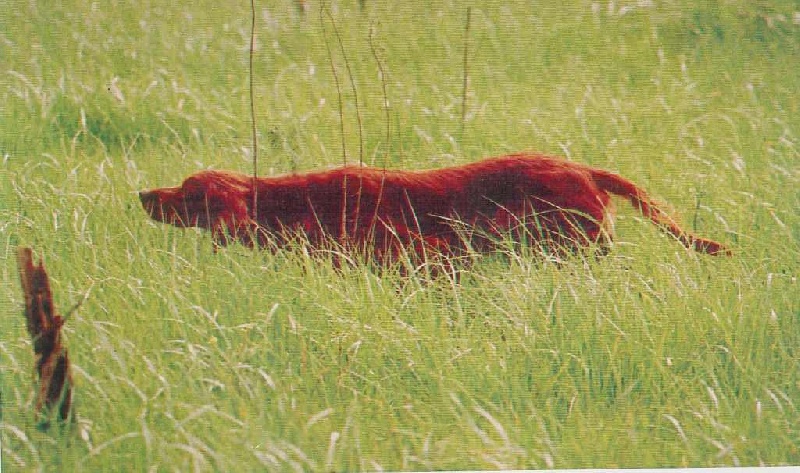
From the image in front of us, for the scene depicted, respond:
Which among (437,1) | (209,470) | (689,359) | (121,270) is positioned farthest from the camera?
(437,1)

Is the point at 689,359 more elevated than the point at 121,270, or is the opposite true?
the point at 121,270

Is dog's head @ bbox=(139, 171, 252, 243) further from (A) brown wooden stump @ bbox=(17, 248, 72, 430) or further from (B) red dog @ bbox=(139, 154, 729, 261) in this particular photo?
(A) brown wooden stump @ bbox=(17, 248, 72, 430)

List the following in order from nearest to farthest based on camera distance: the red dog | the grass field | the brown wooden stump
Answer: the brown wooden stump
the grass field
the red dog

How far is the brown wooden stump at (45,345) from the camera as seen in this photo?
1.39 m

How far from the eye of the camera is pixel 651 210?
68.7 inches

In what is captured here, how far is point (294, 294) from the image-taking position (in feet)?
5.50

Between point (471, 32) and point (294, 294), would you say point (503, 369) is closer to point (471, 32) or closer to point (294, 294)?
point (294, 294)

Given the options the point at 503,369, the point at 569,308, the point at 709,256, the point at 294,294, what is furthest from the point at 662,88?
the point at 294,294

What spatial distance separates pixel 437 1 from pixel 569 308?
0.70 meters

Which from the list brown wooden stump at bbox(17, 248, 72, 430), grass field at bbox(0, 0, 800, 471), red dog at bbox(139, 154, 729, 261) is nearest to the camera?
brown wooden stump at bbox(17, 248, 72, 430)

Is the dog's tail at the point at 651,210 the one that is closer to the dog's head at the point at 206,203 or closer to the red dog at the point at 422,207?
the red dog at the point at 422,207

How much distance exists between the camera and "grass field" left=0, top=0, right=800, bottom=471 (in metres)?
1.55

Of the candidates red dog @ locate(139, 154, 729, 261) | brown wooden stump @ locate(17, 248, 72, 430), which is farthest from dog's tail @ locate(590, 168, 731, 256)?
brown wooden stump @ locate(17, 248, 72, 430)

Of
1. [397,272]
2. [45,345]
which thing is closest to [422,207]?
[397,272]
